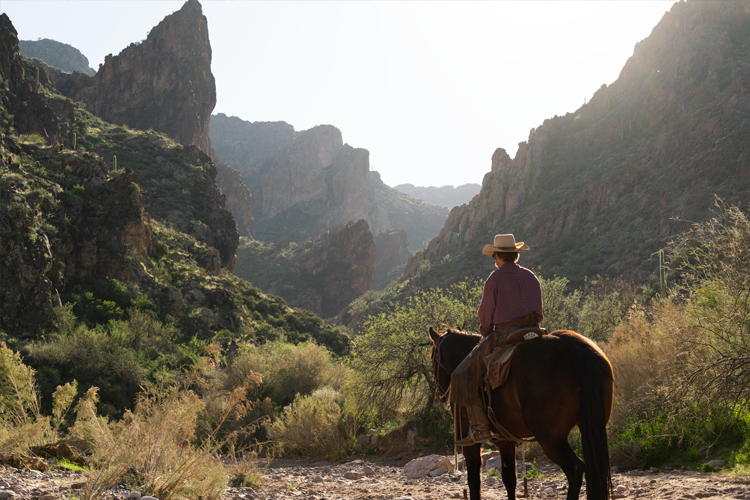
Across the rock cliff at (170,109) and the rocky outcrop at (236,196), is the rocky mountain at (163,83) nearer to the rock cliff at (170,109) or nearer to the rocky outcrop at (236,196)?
the rock cliff at (170,109)

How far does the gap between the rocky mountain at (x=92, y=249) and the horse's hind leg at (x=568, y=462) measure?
3000 centimetres

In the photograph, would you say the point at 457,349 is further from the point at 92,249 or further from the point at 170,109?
the point at 170,109

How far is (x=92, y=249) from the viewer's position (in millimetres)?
36750

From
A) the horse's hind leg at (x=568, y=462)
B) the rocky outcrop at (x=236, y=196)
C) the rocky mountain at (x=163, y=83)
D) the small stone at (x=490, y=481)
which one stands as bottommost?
the small stone at (x=490, y=481)

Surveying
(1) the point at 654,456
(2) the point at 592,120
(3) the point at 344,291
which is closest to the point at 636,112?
(2) the point at 592,120

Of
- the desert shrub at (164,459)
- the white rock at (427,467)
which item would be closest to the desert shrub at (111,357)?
Result: the white rock at (427,467)

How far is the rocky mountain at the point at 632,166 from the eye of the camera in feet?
167

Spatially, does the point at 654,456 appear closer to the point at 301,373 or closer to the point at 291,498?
the point at 291,498

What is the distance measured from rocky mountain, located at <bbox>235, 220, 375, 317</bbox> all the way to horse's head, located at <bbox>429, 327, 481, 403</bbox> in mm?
99209

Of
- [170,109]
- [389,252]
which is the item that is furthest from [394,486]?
[389,252]

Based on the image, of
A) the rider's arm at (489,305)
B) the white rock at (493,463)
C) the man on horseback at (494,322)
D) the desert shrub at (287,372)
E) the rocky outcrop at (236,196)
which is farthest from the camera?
the rocky outcrop at (236,196)

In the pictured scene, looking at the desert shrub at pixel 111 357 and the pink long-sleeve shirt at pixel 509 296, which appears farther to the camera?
the desert shrub at pixel 111 357

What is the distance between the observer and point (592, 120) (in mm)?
82375

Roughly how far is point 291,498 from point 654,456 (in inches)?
238
